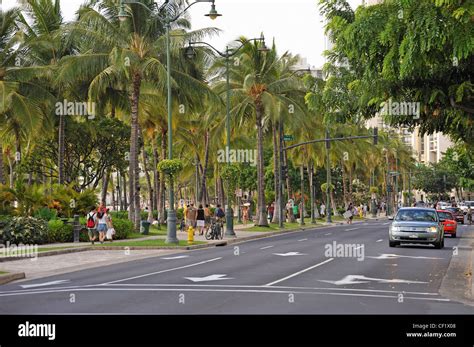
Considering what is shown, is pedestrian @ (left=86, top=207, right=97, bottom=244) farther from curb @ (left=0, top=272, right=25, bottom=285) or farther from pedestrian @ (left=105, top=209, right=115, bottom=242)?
curb @ (left=0, top=272, right=25, bottom=285)

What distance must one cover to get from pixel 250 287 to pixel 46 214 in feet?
71.3

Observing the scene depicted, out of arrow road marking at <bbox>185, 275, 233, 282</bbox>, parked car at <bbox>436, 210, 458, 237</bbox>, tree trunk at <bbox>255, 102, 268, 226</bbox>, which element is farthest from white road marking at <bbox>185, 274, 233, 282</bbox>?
tree trunk at <bbox>255, 102, 268, 226</bbox>

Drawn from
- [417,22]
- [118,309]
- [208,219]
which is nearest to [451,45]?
[417,22]

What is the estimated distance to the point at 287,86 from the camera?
181 ft

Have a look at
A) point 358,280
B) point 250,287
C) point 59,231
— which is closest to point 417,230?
point 358,280

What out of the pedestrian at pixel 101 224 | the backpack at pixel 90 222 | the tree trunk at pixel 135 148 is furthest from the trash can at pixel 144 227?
the backpack at pixel 90 222

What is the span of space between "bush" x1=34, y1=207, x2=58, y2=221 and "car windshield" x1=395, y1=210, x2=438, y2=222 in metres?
15.8

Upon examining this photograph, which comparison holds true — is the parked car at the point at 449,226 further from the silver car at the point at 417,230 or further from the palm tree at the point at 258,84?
the palm tree at the point at 258,84

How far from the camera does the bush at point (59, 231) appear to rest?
3535cm

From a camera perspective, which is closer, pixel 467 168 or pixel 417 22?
pixel 417 22

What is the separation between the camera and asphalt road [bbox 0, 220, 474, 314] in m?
13.8
